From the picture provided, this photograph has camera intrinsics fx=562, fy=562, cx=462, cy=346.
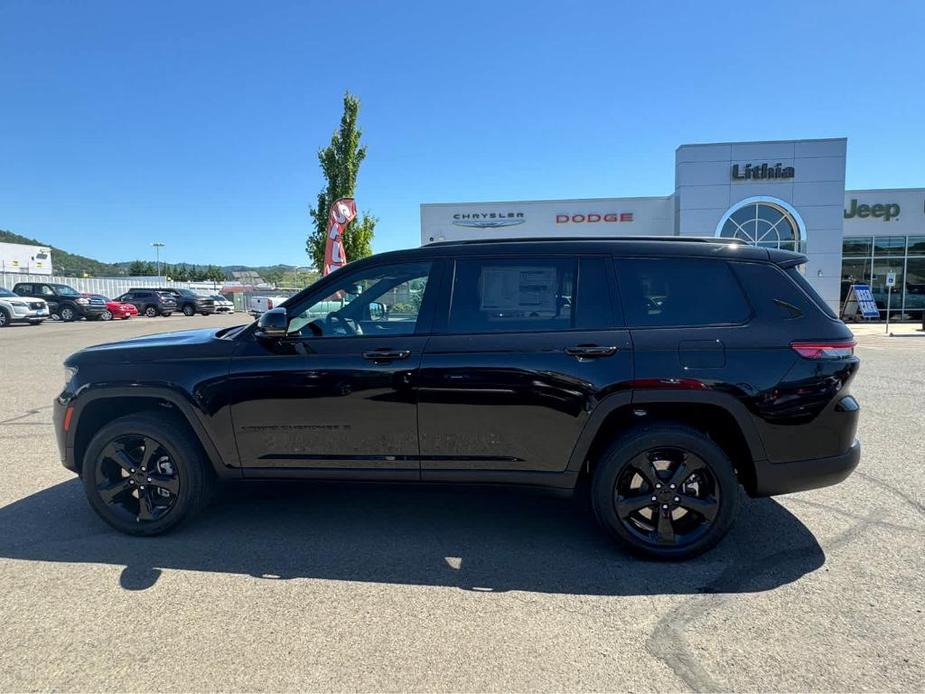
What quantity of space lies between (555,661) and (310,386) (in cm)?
200

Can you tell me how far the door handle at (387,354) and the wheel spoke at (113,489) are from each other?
183 centimetres

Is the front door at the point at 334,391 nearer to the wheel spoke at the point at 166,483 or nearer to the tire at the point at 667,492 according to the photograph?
the wheel spoke at the point at 166,483

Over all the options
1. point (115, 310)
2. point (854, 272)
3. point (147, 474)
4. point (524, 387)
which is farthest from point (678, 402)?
point (115, 310)

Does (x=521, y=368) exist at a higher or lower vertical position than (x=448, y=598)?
higher

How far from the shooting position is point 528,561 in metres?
3.34

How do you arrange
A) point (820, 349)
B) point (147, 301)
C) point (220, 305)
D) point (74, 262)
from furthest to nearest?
point (74, 262) < point (220, 305) < point (147, 301) < point (820, 349)

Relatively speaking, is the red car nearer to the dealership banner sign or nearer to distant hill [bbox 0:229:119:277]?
the dealership banner sign

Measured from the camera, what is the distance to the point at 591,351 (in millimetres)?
3268

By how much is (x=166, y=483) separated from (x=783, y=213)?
81.5 ft

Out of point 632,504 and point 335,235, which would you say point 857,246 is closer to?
point 335,235

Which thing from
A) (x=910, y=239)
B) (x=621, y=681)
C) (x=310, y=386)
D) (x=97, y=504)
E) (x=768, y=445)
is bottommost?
(x=621, y=681)

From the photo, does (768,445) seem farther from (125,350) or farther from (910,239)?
(910,239)

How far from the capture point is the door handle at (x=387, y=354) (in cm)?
337

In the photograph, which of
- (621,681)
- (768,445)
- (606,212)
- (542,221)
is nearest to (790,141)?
(606,212)
